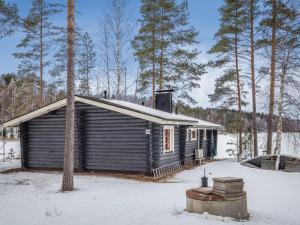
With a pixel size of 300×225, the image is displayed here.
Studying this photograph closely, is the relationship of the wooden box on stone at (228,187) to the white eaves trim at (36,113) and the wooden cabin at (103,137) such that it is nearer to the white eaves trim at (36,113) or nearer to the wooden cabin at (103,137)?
the wooden cabin at (103,137)

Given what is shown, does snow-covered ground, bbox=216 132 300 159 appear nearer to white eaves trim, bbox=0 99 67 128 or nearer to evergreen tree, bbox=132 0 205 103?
evergreen tree, bbox=132 0 205 103

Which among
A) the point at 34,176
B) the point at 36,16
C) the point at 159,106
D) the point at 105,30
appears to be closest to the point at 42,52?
the point at 36,16

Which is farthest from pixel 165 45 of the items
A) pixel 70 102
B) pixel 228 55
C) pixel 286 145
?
pixel 286 145

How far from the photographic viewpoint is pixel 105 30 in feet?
93.5

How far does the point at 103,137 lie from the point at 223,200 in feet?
30.3

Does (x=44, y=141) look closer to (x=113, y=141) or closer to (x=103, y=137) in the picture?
(x=103, y=137)

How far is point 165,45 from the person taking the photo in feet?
81.1

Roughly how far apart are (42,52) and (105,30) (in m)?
5.80

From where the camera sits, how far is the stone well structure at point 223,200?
8062 mm

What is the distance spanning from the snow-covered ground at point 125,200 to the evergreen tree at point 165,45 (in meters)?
11.2

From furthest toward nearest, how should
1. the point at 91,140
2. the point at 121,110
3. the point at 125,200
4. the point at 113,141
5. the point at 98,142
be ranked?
the point at 91,140 < the point at 98,142 < the point at 113,141 < the point at 121,110 < the point at 125,200

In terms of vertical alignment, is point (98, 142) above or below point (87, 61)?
below

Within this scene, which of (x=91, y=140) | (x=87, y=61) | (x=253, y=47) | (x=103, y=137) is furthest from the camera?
(x=87, y=61)

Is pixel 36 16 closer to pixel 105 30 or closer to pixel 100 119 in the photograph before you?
pixel 105 30
